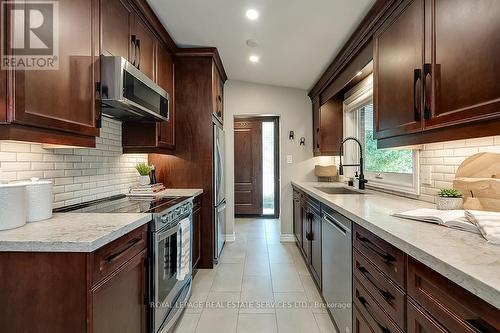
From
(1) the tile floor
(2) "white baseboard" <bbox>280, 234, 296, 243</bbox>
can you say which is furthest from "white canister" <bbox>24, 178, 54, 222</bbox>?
(2) "white baseboard" <bbox>280, 234, 296, 243</bbox>

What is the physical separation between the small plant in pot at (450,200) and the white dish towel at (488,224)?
317 millimetres

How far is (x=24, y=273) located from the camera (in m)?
1.03

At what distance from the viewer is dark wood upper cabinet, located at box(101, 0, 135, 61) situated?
1.64 meters

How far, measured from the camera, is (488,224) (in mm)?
976

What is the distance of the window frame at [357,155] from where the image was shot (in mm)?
2027

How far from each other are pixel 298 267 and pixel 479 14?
2758 millimetres

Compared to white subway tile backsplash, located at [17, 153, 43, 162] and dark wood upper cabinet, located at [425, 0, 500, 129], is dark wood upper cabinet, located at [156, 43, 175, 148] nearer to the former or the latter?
white subway tile backsplash, located at [17, 153, 43, 162]

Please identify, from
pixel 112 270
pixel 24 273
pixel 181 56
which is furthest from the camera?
pixel 181 56

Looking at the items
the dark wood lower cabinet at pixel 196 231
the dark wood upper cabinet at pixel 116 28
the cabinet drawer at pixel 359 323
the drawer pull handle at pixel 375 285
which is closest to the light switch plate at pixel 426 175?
the drawer pull handle at pixel 375 285

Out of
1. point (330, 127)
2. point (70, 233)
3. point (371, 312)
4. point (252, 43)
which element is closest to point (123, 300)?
point (70, 233)

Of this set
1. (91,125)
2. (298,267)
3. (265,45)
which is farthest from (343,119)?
(91,125)

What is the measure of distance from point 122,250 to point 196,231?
1.69m

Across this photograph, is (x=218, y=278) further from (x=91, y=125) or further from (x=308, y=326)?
(x=91, y=125)

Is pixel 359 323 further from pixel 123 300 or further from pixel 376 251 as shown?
pixel 123 300
